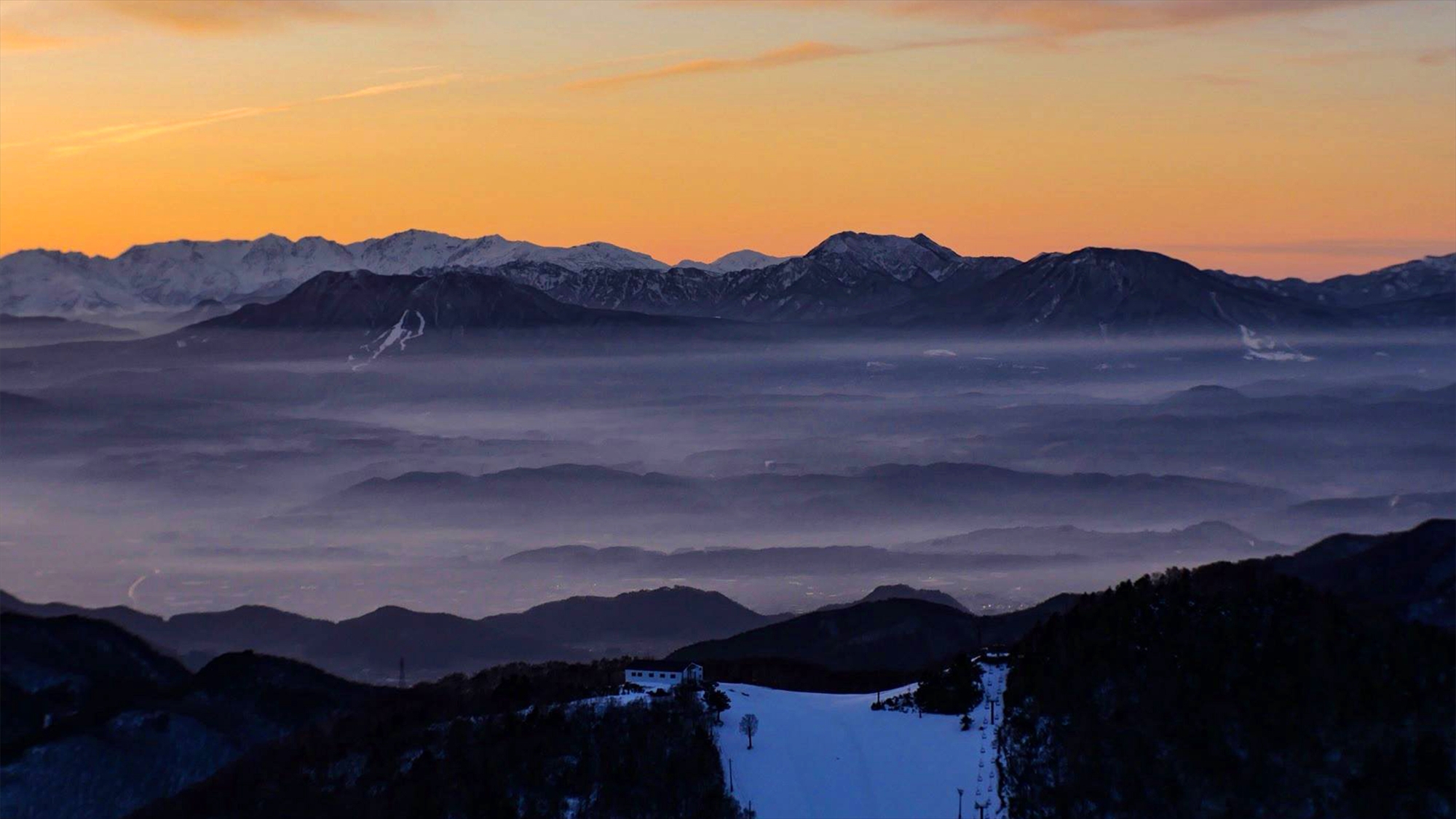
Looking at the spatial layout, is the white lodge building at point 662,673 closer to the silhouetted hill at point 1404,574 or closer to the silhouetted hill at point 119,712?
the silhouetted hill at point 119,712

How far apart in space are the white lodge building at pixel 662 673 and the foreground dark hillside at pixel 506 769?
6.85ft

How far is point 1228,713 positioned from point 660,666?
32141 millimetres

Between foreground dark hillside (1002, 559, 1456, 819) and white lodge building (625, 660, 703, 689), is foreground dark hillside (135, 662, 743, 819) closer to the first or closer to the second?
white lodge building (625, 660, 703, 689)

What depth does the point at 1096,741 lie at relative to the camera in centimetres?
9894

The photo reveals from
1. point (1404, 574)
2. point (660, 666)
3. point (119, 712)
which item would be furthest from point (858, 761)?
point (1404, 574)

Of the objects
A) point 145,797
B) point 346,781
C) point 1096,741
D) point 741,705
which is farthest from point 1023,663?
point 145,797

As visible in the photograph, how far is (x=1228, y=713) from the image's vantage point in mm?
100938

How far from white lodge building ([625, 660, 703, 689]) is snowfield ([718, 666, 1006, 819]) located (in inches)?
146

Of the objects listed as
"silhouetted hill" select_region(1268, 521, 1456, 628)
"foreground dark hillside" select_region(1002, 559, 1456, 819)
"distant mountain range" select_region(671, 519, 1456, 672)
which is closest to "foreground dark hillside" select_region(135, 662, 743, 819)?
"foreground dark hillside" select_region(1002, 559, 1456, 819)

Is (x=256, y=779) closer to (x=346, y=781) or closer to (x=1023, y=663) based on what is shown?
(x=346, y=781)

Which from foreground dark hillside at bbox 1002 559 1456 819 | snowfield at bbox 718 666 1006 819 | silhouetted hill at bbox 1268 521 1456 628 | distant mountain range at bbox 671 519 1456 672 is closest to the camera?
foreground dark hillside at bbox 1002 559 1456 819

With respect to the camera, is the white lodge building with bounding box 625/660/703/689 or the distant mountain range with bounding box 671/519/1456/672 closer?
the white lodge building with bounding box 625/660/703/689

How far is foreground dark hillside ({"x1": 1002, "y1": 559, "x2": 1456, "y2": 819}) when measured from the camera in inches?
3780

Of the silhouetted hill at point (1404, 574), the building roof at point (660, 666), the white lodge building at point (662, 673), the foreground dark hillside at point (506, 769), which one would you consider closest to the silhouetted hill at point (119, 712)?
the foreground dark hillside at point (506, 769)
